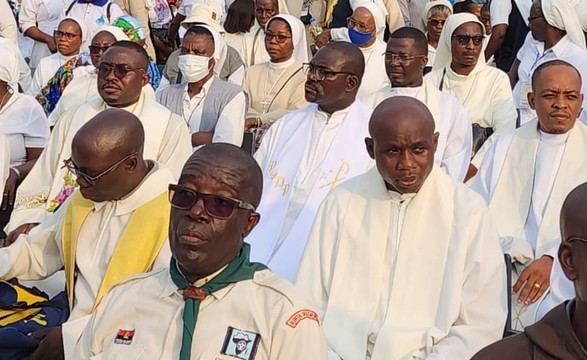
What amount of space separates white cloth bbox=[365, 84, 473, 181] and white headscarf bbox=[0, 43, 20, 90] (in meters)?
3.04

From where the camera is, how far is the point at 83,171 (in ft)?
13.4

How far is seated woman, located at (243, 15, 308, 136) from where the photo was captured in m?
A: 8.28

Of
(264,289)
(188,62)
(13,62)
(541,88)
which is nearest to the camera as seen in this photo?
(264,289)

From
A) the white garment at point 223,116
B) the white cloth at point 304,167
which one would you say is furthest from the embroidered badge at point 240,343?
the white garment at point 223,116

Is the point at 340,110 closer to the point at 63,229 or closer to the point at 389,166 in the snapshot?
the point at 389,166

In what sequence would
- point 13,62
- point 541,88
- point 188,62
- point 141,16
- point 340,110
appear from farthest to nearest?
point 141,16
point 188,62
point 13,62
point 340,110
point 541,88

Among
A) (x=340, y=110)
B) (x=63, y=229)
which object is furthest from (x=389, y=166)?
(x=340, y=110)

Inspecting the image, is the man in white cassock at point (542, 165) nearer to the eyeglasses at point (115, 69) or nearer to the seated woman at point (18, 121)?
the eyeglasses at point (115, 69)

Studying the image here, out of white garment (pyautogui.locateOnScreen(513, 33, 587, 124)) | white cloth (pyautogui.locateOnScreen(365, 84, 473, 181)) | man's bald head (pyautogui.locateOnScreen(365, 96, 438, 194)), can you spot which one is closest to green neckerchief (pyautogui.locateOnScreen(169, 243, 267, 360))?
man's bald head (pyautogui.locateOnScreen(365, 96, 438, 194))

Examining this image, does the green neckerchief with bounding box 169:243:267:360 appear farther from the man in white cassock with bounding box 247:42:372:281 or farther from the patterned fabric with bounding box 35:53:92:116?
the patterned fabric with bounding box 35:53:92:116

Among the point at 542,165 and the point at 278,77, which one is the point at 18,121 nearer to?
the point at 278,77

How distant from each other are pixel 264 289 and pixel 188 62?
16.5ft

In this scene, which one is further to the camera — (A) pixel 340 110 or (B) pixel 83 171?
(A) pixel 340 110

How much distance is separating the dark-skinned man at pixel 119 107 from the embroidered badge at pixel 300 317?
313 cm
